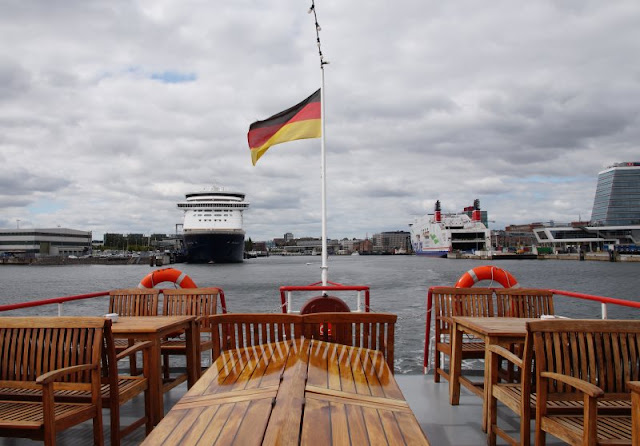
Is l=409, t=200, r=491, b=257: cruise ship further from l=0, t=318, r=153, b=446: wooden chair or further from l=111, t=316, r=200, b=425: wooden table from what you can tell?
l=0, t=318, r=153, b=446: wooden chair

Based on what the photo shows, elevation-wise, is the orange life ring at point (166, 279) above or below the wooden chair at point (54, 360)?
above

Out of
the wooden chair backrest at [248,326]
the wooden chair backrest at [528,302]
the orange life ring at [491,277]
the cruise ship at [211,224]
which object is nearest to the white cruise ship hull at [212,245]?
the cruise ship at [211,224]

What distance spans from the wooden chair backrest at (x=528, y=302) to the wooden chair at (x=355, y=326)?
194cm

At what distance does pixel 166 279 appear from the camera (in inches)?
223

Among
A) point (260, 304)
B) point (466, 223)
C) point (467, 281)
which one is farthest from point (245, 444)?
point (466, 223)

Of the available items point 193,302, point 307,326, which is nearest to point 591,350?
point 307,326

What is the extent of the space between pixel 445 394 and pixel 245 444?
3.13 m

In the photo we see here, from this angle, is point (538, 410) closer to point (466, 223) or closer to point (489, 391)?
point (489, 391)

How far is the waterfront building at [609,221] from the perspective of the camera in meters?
88.1

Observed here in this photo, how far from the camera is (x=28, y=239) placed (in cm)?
9388

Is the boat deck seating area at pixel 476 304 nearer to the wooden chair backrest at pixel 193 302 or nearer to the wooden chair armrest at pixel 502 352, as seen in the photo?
the wooden chair armrest at pixel 502 352

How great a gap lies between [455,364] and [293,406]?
2.47 m

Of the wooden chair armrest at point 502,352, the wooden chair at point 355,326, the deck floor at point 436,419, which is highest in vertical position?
the wooden chair at point 355,326

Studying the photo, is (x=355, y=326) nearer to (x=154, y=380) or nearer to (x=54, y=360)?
(x=154, y=380)
